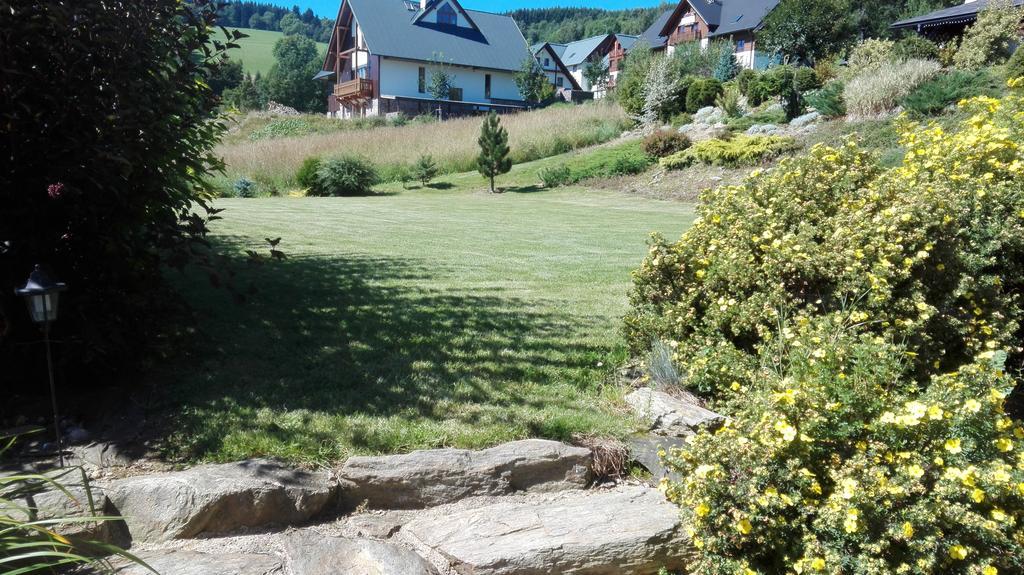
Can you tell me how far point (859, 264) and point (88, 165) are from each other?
422 centimetres

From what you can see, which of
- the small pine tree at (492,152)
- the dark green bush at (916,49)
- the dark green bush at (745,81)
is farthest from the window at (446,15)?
the dark green bush at (916,49)

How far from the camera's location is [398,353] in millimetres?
4531

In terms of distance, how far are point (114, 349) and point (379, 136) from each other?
2365cm

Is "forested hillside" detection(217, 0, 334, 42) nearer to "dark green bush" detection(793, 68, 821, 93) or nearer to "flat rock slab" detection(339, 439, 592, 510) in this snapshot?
→ "dark green bush" detection(793, 68, 821, 93)

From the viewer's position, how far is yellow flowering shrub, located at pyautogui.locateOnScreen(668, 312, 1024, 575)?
8.16 feet

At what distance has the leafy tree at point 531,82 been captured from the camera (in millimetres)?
46528

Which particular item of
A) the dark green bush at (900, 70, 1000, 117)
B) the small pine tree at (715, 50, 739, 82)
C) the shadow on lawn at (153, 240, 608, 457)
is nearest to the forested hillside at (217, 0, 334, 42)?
the small pine tree at (715, 50, 739, 82)

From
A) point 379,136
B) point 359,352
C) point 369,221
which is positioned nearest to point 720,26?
point 379,136

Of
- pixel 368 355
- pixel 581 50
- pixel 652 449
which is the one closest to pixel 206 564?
pixel 368 355

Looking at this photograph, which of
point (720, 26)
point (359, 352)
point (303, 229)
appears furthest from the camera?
point (720, 26)

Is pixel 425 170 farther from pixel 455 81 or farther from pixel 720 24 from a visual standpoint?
pixel 720 24

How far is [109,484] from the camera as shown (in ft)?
9.52

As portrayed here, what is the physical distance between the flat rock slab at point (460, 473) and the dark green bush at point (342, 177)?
56.9 feet

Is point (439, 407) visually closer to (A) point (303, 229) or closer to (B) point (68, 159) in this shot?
(B) point (68, 159)
